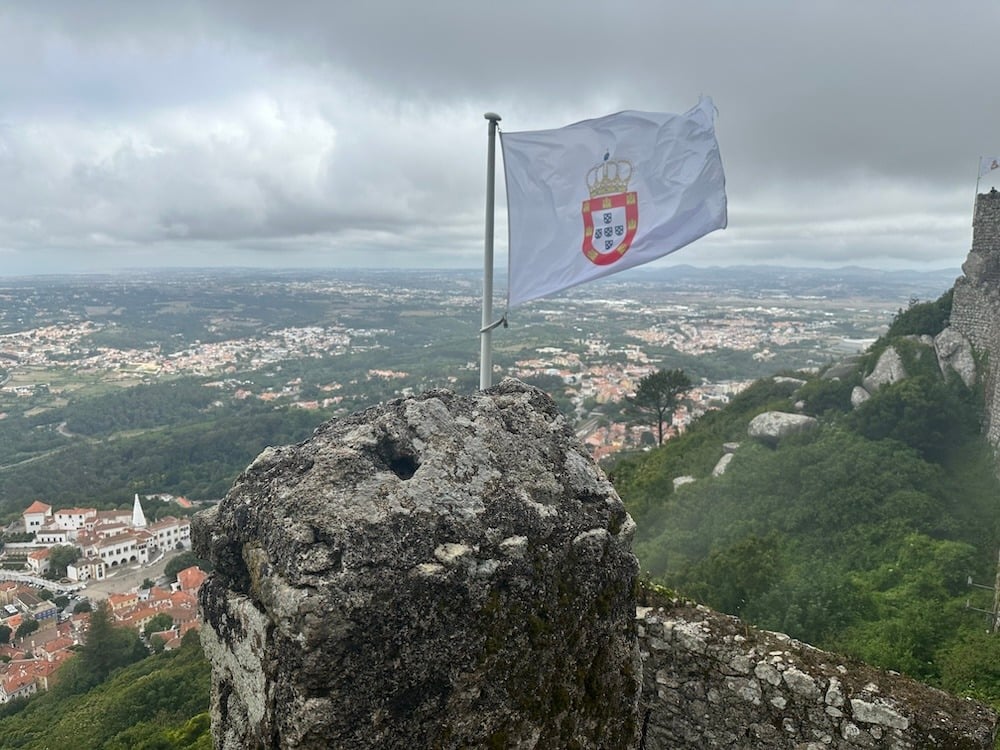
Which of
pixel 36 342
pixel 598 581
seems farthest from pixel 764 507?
pixel 36 342

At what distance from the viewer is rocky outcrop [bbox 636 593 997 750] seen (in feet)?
10.9

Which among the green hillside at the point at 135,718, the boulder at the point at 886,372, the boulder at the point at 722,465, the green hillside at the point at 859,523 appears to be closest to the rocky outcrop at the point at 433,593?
the green hillside at the point at 859,523

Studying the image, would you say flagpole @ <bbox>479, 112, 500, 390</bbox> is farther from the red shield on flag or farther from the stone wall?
the stone wall

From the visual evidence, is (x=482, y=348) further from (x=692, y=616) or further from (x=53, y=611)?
(x=53, y=611)

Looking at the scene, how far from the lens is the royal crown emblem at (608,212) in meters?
5.98

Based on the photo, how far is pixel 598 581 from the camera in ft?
8.96

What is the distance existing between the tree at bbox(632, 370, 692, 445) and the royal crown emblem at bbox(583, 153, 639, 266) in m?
15.8

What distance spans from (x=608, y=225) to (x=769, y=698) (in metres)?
4.04

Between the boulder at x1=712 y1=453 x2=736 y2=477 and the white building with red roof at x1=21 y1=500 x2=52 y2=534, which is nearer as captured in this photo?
the boulder at x1=712 y1=453 x2=736 y2=477

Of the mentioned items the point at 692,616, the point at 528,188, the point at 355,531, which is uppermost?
the point at 528,188

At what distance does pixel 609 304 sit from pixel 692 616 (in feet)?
468

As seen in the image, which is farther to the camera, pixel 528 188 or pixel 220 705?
pixel 528 188

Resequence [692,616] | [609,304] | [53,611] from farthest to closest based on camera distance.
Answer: [609,304] → [53,611] → [692,616]

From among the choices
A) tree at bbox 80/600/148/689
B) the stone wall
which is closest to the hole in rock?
the stone wall
